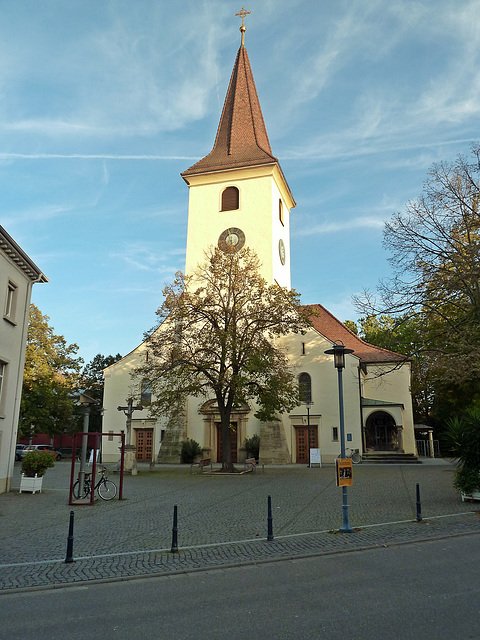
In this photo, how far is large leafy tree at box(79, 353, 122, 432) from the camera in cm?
6016

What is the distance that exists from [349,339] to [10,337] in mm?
28201

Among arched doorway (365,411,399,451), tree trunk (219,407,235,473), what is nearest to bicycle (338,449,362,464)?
arched doorway (365,411,399,451)

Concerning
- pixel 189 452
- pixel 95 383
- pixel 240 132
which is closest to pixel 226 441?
pixel 189 452

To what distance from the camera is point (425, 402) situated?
5144 cm

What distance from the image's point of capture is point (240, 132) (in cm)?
4350

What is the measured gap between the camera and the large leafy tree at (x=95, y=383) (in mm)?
60156

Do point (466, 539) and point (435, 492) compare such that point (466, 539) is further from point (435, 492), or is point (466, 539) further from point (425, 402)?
point (425, 402)

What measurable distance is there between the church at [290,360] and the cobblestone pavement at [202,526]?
1536 cm

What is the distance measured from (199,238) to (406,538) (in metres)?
32.9

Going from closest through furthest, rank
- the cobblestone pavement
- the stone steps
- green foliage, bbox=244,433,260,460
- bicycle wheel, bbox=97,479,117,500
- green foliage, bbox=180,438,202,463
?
the cobblestone pavement, bicycle wheel, bbox=97,479,117,500, the stone steps, green foliage, bbox=244,433,260,460, green foliage, bbox=180,438,202,463

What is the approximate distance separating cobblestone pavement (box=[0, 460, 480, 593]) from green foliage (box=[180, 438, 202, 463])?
15298 millimetres

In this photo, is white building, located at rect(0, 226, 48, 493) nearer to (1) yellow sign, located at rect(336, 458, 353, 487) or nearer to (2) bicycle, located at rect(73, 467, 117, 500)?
(2) bicycle, located at rect(73, 467, 117, 500)

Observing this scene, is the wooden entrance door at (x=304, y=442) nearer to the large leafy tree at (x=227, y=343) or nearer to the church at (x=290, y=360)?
the church at (x=290, y=360)

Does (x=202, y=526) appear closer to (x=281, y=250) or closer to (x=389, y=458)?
(x=389, y=458)
